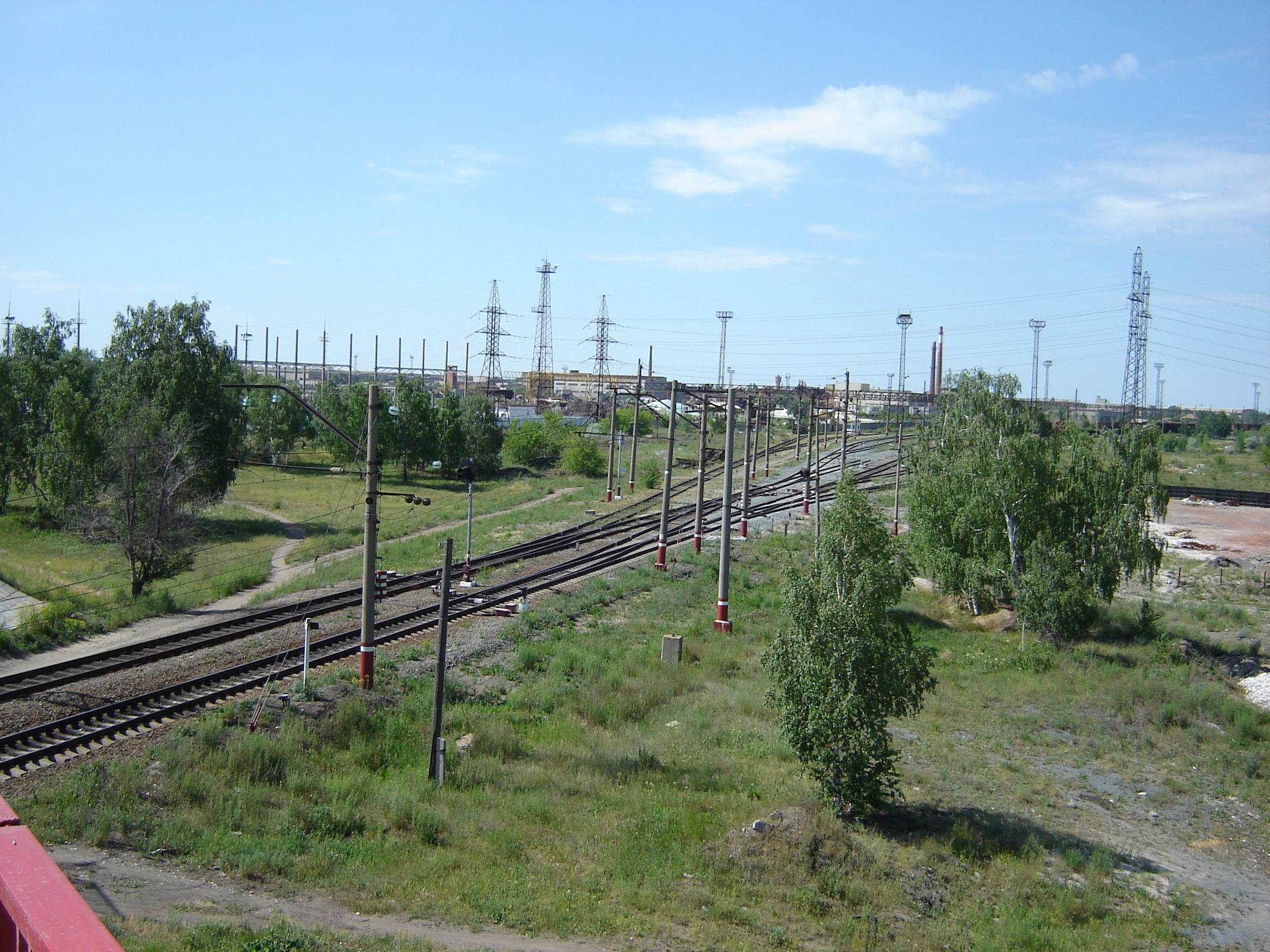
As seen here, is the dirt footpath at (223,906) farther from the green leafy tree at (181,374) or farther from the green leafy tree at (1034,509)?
the green leafy tree at (181,374)

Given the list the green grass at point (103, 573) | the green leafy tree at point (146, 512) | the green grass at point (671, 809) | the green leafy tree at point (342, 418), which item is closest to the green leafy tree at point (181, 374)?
the green grass at point (103, 573)

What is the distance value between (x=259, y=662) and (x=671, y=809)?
1000cm

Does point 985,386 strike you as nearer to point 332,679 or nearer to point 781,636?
point 781,636

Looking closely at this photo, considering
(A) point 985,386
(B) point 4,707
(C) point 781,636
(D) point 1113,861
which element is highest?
(A) point 985,386

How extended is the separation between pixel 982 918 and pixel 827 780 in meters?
3.32

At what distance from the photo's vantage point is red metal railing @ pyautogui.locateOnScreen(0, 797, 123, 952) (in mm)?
2137

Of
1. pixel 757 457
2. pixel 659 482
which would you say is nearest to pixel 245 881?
pixel 659 482

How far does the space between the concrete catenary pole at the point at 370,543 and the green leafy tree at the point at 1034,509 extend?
64.1 feet

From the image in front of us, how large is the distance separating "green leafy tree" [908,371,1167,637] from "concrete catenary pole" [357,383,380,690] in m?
19.5

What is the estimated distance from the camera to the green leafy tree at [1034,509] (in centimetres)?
2880

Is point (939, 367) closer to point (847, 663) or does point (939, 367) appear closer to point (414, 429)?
point (414, 429)

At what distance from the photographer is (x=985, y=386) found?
32469mm

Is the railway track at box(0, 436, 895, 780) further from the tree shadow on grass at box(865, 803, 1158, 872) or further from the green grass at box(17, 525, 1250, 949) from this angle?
the tree shadow on grass at box(865, 803, 1158, 872)

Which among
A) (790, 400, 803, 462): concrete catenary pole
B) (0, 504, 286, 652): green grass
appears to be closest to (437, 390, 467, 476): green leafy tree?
(0, 504, 286, 652): green grass
